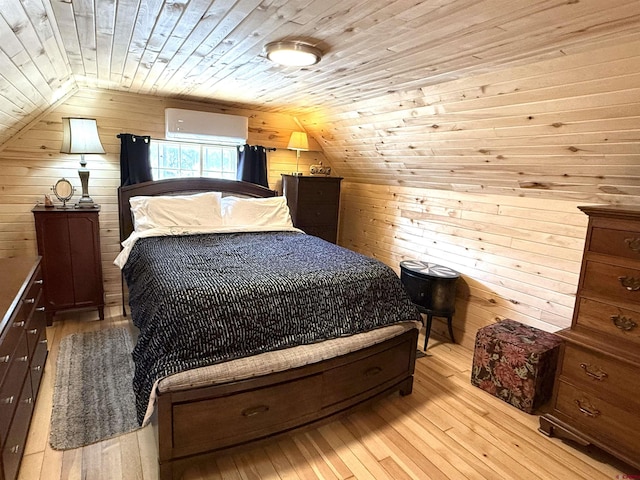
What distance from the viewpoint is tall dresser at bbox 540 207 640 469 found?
1.83 m

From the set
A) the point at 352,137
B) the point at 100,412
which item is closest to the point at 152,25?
the point at 100,412

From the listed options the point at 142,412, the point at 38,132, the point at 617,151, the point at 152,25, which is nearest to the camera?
the point at 142,412

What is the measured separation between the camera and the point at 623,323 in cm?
189

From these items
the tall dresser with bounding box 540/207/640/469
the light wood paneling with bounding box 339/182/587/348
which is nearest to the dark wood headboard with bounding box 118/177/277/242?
the light wood paneling with bounding box 339/182/587/348

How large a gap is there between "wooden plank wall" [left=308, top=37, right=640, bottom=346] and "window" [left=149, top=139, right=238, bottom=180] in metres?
1.03

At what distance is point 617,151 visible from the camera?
206 cm

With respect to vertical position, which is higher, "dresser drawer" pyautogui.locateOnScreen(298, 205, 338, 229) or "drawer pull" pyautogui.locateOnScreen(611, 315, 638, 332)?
"dresser drawer" pyautogui.locateOnScreen(298, 205, 338, 229)

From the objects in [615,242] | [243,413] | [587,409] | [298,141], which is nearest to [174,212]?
[298,141]

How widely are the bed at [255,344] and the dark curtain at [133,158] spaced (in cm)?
121

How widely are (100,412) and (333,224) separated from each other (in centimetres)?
285

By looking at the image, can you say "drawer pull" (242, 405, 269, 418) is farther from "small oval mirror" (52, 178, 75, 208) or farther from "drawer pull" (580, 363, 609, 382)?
"small oval mirror" (52, 178, 75, 208)

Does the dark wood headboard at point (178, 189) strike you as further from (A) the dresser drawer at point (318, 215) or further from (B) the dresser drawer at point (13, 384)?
(B) the dresser drawer at point (13, 384)

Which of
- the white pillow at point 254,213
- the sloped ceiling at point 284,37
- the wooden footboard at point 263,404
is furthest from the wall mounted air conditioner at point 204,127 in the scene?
the wooden footboard at point 263,404

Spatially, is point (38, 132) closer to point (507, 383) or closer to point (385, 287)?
point (385, 287)
